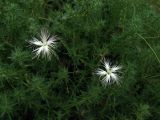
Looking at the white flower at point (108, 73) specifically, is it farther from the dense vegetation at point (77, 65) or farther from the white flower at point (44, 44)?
the white flower at point (44, 44)

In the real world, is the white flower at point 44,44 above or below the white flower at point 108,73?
above

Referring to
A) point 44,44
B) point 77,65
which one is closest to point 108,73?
point 77,65

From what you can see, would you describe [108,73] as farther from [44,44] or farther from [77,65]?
[44,44]

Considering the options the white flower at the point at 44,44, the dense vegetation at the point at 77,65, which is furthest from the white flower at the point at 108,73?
the white flower at the point at 44,44

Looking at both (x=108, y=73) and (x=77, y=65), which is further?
(x=77, y=65)

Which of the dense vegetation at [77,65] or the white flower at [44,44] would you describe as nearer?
the white flower at [44,44]

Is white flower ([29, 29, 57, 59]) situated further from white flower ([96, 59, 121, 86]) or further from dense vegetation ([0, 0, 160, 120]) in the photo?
white flower ([96, 59, 121, 86])

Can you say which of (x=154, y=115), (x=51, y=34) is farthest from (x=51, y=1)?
(x=154, y=115)
